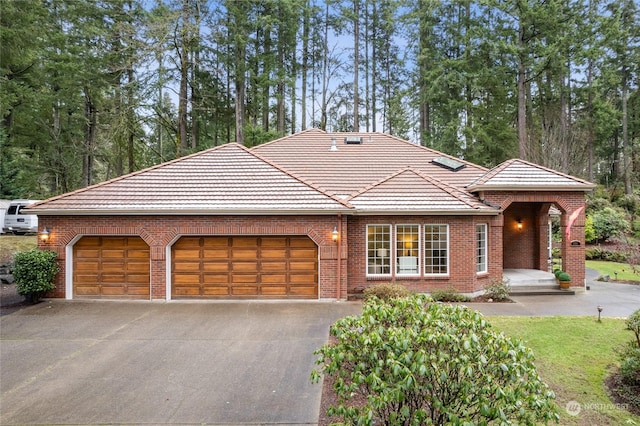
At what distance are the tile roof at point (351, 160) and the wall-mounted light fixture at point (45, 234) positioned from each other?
8178 mm

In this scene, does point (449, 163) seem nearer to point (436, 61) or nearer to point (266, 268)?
point (266, 268)

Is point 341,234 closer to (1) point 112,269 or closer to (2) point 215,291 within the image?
(2) point 215,291

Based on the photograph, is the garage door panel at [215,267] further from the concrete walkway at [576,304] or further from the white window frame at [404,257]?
the concrete walkway at [576,304]

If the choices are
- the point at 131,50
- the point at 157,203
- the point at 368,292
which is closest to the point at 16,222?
the point at 131,50

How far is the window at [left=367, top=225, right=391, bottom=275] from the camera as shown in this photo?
1090 centimetres

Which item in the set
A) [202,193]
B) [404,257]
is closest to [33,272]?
[202,193]

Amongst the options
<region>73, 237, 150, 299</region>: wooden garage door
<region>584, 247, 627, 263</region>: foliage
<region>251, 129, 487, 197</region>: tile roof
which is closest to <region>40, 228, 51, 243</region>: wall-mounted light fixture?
<region>73, 237, 150, 299</region>: wooden garage door

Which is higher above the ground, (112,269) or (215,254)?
(215,254)

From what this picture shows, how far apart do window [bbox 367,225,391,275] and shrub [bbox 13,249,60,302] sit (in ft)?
32.4

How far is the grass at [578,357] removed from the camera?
4.52 meters

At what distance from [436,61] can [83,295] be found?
80.7 feet

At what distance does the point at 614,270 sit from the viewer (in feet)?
49.6

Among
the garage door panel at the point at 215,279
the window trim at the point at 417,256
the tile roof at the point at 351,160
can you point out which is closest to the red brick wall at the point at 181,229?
the garage door panel at the point at 215,279

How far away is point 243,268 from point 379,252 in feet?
14.6
